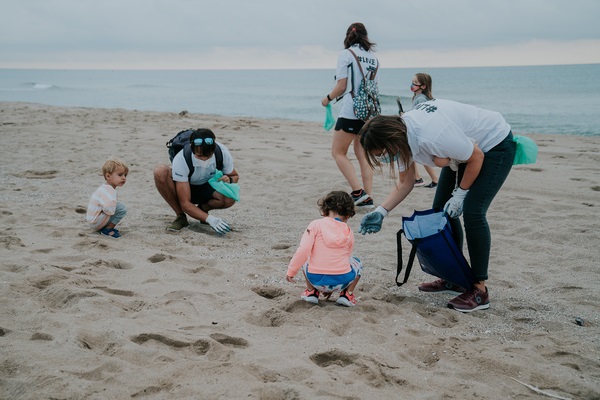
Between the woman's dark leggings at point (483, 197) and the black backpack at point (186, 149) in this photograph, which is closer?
the woman's dark leggings at point (483, 197)

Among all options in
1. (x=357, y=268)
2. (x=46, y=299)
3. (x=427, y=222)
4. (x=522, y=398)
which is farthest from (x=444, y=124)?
(x=46, y=299)

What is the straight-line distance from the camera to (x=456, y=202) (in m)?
3.61

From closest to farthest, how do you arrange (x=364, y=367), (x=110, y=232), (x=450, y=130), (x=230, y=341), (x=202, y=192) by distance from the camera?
(x=364, y=367) < (x=230, y=341) < (x=450, y=130) < (x=110, y=232) < (x=202, y=192)

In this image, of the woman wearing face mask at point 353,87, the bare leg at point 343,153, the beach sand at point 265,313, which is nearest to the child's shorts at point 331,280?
the beach sand at point 265,313

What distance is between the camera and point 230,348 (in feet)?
9.71

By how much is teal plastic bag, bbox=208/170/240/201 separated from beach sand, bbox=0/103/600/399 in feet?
1.21

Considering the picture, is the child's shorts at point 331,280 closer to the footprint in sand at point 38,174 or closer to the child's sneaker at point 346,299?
the child's sneaker at point 346,299

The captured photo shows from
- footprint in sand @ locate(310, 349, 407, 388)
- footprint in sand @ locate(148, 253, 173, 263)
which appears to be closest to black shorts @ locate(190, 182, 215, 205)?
footprint in sand @ locate(148, 253, 173, 263)

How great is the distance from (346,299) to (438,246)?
70 centimetres

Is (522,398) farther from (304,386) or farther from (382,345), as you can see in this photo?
(304,386)

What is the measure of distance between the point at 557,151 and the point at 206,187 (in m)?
7.21

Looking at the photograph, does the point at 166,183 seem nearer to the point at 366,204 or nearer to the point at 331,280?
the point at 366,204

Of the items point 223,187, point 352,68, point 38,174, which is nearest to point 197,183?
point 223,187

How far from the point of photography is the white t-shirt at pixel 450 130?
326cm
